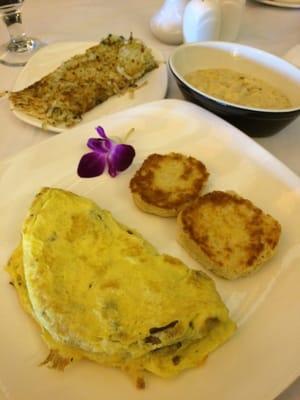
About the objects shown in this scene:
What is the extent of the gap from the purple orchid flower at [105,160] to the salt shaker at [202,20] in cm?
67

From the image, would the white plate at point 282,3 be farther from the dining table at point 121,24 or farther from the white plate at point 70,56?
the white plate at point 70,56

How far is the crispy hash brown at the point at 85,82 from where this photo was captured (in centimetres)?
139

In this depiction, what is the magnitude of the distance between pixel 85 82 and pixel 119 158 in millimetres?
425

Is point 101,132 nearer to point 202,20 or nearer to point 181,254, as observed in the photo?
point 181,254

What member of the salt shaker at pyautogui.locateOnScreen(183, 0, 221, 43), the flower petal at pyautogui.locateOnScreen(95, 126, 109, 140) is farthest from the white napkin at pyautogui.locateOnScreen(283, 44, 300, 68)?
the flower petal at pyautogui.locateOnScreen(95, 126, 109, 140)

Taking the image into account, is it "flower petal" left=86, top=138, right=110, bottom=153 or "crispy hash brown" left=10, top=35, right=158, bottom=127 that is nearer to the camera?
"flower petal" left=86, top=138, right=110, bottom=153

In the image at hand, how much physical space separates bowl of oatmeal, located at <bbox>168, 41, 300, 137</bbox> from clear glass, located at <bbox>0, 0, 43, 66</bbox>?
69 cm

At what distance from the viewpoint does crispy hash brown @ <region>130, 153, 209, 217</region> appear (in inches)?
43.1

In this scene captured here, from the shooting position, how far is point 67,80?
1.51m

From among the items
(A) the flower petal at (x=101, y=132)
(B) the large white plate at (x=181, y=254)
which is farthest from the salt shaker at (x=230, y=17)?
(A) the flower petal at (x=101, y=132)

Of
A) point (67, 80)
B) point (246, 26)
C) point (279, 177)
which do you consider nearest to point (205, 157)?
point (279, 177)

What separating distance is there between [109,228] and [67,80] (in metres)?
0.73

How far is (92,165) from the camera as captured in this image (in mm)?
1199

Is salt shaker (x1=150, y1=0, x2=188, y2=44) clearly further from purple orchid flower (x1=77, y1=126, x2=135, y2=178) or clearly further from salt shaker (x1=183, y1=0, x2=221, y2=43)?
purple orchid flower (x1=77, y1=126, x2=135, y2=178)
